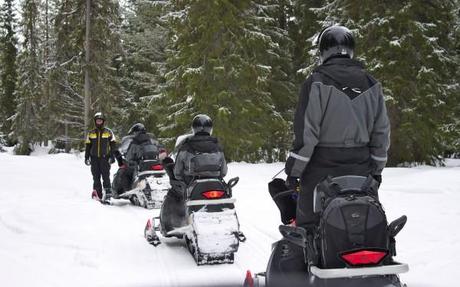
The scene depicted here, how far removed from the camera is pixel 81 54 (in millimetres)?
26156

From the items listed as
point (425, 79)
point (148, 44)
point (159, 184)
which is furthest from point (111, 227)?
point (148, 44)

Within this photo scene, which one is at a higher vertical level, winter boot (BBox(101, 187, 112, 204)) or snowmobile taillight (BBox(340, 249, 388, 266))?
snowmobile taillight (BBox(340, 249, 388, 266))

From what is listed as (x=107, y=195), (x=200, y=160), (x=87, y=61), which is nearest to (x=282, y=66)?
(x=87, y=61)

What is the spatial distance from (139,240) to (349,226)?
15.3ft

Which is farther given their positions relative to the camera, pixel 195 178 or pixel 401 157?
pixel 401 157

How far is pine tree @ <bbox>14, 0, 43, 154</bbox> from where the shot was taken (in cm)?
3641

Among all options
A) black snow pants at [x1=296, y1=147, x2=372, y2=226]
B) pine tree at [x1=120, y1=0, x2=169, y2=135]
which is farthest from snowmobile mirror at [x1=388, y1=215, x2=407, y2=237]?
pine tree at [x1=120, y1=0, x2=169, y2=135]

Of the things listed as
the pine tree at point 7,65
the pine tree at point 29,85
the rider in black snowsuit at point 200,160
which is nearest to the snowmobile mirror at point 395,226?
the rider in black snowsuit at point 200,160

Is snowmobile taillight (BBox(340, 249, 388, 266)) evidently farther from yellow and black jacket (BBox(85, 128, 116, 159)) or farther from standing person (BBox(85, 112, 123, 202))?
yellow and black jacket (BBox(85, 128, 116, 159))

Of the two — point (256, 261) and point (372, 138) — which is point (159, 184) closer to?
point (256, 261)

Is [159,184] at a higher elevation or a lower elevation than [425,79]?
lower

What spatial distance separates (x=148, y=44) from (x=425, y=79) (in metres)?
14.7

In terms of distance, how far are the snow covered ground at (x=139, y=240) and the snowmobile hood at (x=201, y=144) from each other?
1.44m

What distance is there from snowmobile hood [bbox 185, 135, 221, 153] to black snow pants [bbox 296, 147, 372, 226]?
2.98 meters
